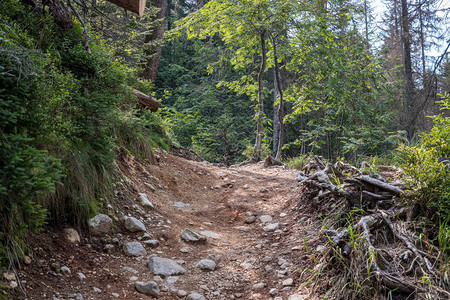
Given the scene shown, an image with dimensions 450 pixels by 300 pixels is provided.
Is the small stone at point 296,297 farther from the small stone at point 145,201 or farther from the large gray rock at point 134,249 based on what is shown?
the small stone at point 145,201

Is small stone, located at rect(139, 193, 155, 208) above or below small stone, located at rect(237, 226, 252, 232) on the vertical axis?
above

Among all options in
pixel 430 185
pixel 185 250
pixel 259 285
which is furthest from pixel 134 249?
pixel 430 185

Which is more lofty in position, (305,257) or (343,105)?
(343,105)

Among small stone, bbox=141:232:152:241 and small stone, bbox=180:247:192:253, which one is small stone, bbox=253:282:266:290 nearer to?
small stone, bbox=180:247:192:253

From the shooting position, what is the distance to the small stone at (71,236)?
8.36 ft

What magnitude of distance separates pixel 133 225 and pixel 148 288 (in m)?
0.92

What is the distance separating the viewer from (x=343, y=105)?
9.96 metres

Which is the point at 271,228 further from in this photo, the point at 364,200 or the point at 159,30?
the point at 159,30

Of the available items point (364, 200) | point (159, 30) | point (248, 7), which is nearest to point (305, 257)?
point (364, 200)

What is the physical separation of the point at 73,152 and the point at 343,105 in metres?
9.12

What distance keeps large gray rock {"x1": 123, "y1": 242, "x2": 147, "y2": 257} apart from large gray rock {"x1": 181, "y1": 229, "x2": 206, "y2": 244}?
0.55m

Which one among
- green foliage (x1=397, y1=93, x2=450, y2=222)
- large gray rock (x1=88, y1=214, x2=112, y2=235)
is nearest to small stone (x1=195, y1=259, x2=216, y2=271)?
large gray rock (x1=88, y1=214, x2=112, y2=235)

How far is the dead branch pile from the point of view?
2.03 meters

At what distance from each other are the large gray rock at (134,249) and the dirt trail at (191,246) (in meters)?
0.06
